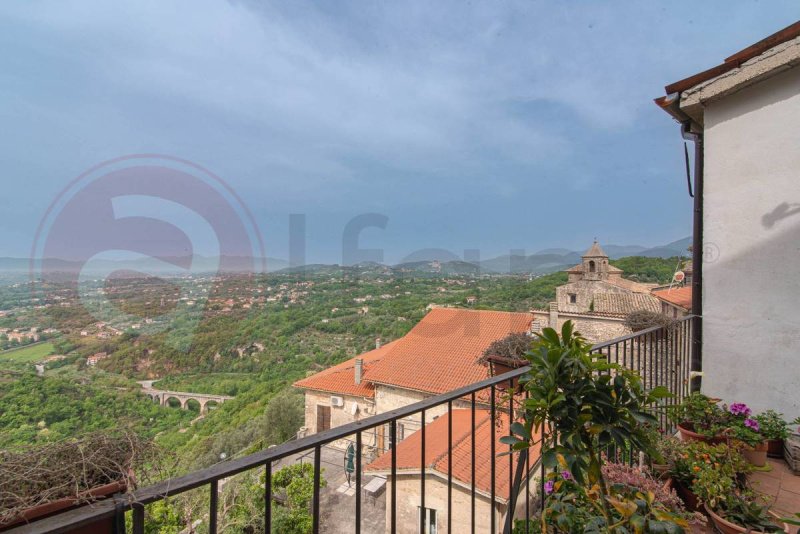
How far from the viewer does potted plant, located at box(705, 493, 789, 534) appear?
68.2 inches

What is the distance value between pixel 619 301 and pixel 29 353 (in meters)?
19.6

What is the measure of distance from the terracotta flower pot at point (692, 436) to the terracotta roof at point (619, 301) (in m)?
13.8

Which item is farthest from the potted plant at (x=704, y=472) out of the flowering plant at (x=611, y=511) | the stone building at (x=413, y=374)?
the stone building at (x=413, y=374)

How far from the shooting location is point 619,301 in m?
15.8

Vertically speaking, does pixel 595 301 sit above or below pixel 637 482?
below

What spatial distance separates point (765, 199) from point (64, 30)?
17.5 metres

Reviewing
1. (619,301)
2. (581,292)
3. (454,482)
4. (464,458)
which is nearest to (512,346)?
(454,482)

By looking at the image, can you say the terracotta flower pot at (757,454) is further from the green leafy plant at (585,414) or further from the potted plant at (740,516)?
the green leafy plant at (585,414)

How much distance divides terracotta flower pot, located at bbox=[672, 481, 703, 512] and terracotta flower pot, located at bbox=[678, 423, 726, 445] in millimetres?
537

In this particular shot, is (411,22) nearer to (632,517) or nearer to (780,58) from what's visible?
(780,58)

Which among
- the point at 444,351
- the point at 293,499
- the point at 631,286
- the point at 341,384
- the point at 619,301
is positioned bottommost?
the point at 293,499

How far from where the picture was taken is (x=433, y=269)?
1673 centimetres

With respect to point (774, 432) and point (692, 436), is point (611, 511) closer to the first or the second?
point (692, 436)

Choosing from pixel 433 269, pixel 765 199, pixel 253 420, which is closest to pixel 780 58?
pixel 765 199
